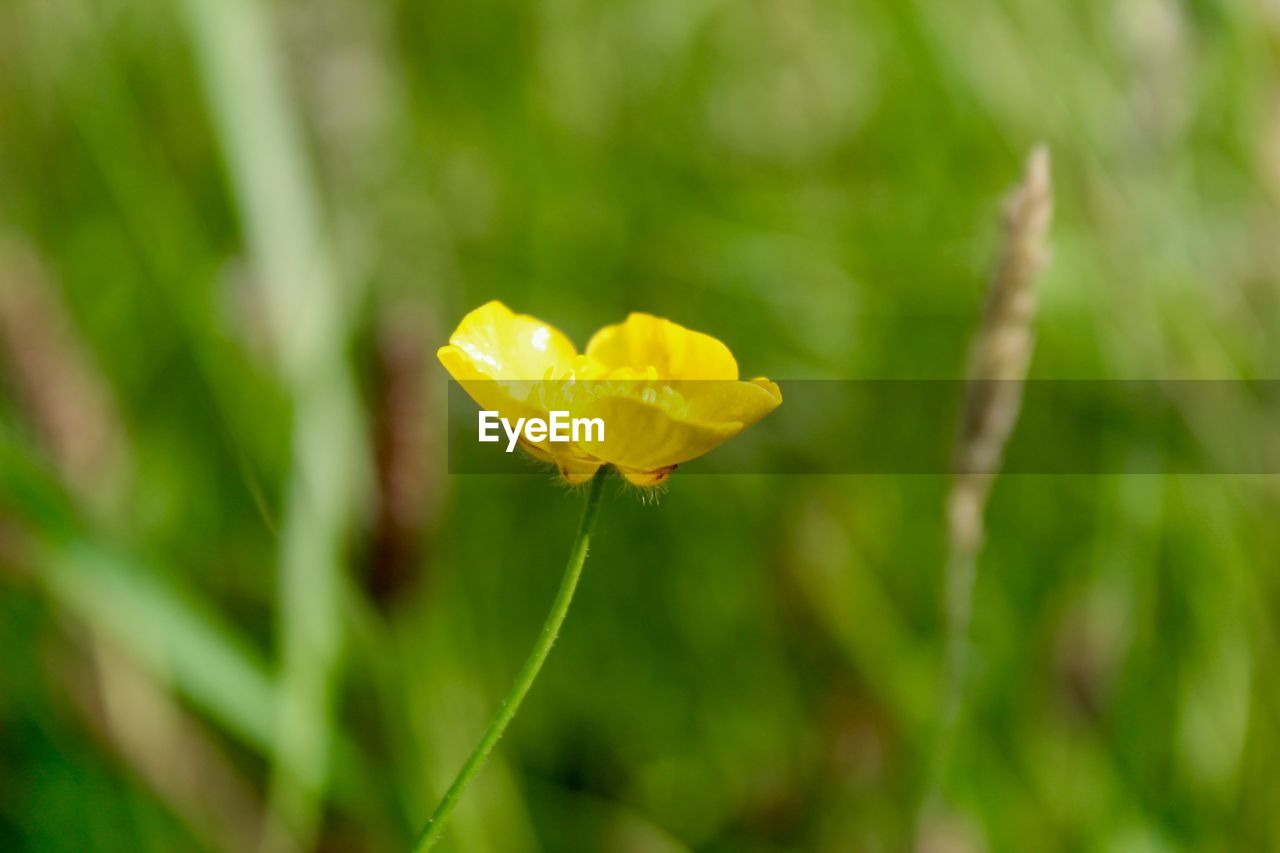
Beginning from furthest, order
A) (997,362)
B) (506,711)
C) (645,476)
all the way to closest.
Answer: (997,362) < (645,476) < (506,711)

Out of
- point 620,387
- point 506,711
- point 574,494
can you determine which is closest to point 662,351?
point 620,387

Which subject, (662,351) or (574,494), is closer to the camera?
(662,351)

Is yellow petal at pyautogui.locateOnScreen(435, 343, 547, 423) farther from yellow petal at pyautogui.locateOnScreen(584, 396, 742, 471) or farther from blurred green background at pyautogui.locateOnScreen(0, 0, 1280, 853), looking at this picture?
blurred green background at pyautogui.locateOnScreen(0, 0, 1280, 853)

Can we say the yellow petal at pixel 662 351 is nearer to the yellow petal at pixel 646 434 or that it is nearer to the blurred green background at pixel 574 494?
the yellow petal at pixel 646 434

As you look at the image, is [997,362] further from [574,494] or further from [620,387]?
[574,494]

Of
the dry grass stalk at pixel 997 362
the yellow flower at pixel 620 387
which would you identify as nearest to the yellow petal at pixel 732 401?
the yellow flower at pixel 620 387

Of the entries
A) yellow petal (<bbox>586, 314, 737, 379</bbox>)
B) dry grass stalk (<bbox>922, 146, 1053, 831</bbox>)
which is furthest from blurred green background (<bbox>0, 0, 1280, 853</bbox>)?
yellow petal (<bbox>586, 314, 737, 379</bbox>)

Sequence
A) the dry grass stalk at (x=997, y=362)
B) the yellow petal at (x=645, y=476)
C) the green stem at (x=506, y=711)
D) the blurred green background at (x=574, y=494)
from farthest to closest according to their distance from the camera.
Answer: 1. the blurred green background at (x=574, y=494)
2. the dry grass stalk at (x=997, y=362)
3. the yellow petal at (x=645, y=476)
4. the green stem at (x=506, y=711)

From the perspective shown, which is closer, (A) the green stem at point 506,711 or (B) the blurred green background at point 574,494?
(A) the green stem at point 506,711
